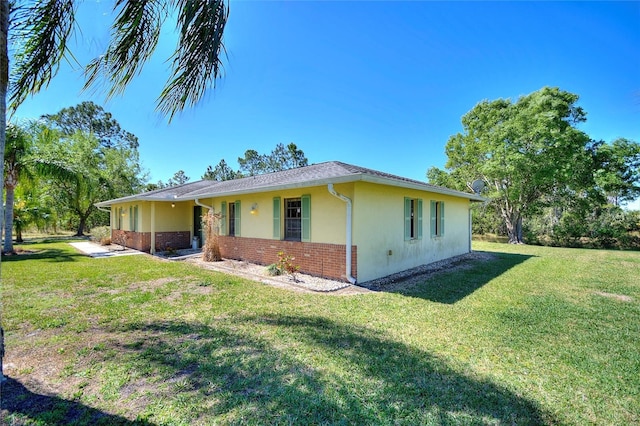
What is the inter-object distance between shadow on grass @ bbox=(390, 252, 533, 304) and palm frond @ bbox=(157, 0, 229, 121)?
592 centimetres

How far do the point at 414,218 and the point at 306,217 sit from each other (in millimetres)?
3989

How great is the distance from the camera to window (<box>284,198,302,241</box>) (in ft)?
31.1

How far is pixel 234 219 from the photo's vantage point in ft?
39.1

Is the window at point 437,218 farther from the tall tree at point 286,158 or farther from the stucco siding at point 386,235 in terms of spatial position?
the tall tree at point 286,158

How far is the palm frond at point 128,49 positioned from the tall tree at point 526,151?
21287 millimetres

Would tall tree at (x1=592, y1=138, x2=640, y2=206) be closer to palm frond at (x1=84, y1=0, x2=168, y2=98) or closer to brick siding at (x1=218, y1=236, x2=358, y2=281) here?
brick siding at (x1=218, y1=236, x2=358, y2=281)

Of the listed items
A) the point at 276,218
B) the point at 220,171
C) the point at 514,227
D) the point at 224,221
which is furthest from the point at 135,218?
the point at 220,171

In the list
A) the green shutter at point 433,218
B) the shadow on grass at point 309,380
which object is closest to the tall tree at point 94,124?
the green shutter at point 433,218

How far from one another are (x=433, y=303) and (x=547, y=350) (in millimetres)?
2206

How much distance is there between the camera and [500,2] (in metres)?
8.16

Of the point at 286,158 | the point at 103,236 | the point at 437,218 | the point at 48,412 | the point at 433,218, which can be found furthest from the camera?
the point at 286,158

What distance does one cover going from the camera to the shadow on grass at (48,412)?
2.49 meters

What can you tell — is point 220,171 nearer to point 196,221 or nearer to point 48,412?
point 196,221

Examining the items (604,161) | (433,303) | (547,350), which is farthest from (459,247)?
(604,161)
